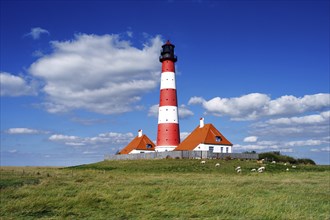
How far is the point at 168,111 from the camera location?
5162 centimetres

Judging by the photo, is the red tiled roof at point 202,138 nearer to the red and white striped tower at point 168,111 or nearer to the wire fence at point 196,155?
the red and white striped tower at point 168,111

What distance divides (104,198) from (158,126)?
123 feet

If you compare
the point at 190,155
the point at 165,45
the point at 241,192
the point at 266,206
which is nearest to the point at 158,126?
the point at 190,155

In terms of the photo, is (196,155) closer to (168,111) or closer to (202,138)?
(202,138)

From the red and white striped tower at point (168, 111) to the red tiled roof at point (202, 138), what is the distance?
157 centimetres

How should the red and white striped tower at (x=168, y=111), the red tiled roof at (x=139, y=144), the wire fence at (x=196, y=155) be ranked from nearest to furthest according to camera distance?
the wire fence at (x=196, y=155)
the red and white striped tower at (x=168, y=111)
the red tiled roof at (x=139, y=144)

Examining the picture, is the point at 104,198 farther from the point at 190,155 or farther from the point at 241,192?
the point at 190,155

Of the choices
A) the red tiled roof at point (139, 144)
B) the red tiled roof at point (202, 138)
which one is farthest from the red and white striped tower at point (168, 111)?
the red tiled roof at point (139, 144)

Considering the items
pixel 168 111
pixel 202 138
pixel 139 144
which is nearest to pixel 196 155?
pixel 202 138

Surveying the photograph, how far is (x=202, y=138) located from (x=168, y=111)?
21.3ft

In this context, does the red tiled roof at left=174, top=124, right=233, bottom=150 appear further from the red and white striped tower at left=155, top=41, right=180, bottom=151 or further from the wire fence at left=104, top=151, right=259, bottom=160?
the wire fence at left=104, top=151, right=259, bottom=160

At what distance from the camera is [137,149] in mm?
65188

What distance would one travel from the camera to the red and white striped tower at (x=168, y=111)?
5169 cm

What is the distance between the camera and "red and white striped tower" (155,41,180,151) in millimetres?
51688
